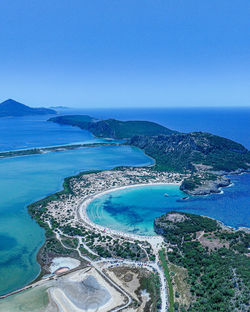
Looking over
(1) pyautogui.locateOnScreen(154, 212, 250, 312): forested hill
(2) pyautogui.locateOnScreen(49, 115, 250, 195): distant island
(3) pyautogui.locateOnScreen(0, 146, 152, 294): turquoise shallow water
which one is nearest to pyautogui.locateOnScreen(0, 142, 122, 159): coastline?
(3) pyautogui.locateOnScreen(0, 146, 152, 294): turquoise shallow water

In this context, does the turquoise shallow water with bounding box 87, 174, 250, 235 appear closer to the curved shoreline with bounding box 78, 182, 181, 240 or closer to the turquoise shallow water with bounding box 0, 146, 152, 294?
the curved shoreline with bounding box 78, 182, 181, 240

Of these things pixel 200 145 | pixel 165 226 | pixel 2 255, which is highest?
pixel 200 145

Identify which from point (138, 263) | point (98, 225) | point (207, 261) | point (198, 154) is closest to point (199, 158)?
point (198, 154)

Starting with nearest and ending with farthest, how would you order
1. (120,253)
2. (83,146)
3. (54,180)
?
(120,253), (54,180), (83,146)

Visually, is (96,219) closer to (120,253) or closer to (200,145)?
(120,253)

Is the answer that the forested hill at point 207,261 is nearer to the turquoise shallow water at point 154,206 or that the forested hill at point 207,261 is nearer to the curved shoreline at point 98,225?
the curved shoreline at point 98,225

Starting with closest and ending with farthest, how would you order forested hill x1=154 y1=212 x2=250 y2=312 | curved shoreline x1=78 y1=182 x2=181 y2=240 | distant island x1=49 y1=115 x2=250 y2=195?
1. forested hill x1=154 y1=212 x2=250 y2=312
2. curved shoreline x1=78 y1=182 x2=181 y2=240
3. distant island x1=49 y1=115 x2=250 y2=195

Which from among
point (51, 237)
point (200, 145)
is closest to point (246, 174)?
point (200, 145)
